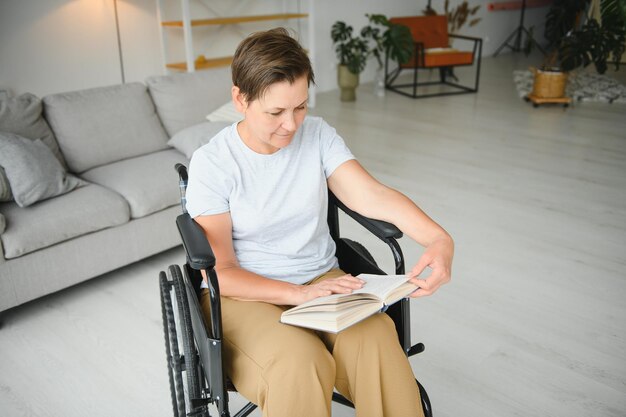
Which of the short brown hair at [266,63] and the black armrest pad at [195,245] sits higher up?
the short brown hair at [266,63]

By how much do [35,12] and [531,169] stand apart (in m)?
3.48

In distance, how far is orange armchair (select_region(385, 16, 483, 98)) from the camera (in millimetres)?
5824

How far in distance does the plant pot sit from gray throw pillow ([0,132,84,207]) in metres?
3.69

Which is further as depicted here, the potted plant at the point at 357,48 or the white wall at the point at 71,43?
the potted plant at the point at 357,48

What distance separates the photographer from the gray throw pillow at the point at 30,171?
7.34 feet

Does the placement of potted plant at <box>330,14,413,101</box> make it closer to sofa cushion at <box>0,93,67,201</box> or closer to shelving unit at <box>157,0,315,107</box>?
shelving unit at <box>157,0,315,107</box>

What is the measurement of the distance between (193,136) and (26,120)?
29.2 inches

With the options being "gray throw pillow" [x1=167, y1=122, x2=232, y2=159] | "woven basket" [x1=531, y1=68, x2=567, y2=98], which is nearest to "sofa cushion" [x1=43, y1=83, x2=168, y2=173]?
"gray throw pillow" [x1=167, y1=122, x2=232, y2=159]

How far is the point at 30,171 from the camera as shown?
2258 millimetres

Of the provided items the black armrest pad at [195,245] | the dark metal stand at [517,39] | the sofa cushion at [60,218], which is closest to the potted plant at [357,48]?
the dark metal stand at [517,39]

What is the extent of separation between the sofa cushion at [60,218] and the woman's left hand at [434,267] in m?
1.53

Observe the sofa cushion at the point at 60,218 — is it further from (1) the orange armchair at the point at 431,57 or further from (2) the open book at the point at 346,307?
(1) the orange armchair at the point at 431,57

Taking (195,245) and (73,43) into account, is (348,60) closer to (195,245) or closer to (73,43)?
(73,43)

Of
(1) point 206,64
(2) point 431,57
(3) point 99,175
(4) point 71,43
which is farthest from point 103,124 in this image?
(2) point 431,57
